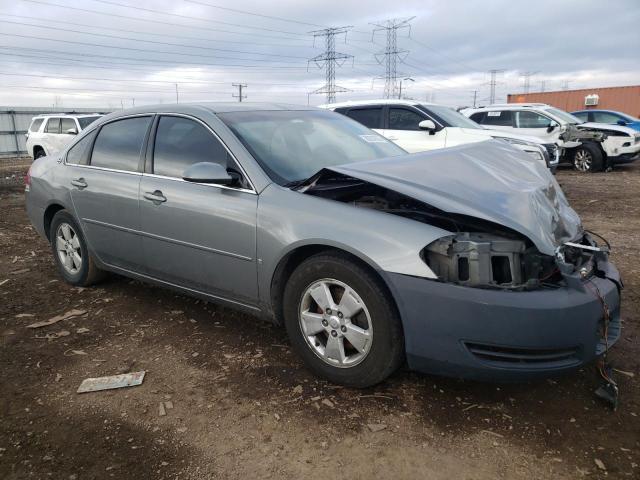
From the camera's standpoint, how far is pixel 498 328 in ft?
7.90

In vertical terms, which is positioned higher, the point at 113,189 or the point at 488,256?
the point at 113,189

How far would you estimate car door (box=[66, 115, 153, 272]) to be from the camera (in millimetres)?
3932

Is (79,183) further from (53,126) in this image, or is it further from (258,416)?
(53,126)

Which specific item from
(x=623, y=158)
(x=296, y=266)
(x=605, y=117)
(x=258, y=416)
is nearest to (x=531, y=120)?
(x=623, y=158)

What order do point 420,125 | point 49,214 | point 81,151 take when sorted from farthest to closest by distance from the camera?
point 420,125 < point 49,214 < point 81,151

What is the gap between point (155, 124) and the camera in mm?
3908

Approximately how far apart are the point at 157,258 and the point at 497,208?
239 centimetres

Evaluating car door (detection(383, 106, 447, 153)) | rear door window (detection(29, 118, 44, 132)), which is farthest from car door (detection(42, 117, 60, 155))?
car door (detection(383, 106, 447, 153))

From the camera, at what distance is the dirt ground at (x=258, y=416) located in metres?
2.35

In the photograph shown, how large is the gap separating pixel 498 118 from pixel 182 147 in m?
11.9

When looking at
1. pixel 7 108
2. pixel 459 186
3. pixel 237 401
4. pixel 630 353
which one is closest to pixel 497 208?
pixel 459 186

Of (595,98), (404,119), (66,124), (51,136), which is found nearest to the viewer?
(404,119)

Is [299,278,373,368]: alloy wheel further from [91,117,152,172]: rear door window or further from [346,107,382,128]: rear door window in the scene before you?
[346,107,382,128]: rear door window

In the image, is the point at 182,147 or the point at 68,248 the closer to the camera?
the point at 182,147
